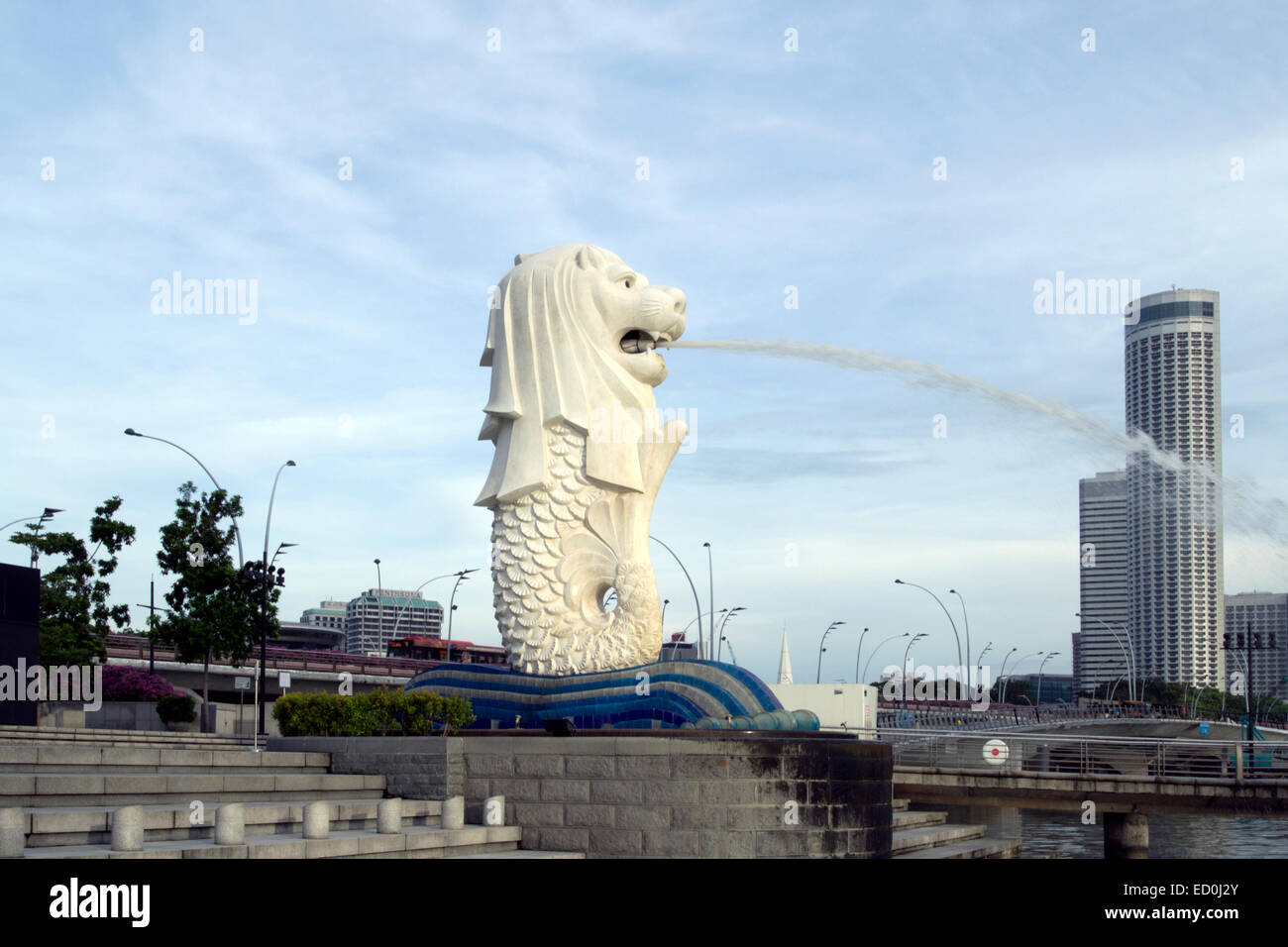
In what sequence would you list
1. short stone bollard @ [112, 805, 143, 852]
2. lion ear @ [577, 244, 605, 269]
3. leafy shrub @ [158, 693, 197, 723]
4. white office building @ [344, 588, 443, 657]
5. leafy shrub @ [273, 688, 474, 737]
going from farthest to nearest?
white office building @ [344, 588, 443, 657] → leafy shrub @ [158, 693, 197, 723] → lion ear @ [577, 244, 605, 269] → leafy shrub @ [273, 688, 474, 737] → short stone bollard @ [112, 805, 143, 852]

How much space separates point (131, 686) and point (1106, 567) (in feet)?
349

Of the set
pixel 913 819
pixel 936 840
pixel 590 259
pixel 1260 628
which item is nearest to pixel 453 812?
pixel 936 840

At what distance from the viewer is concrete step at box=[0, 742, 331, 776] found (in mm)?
15672

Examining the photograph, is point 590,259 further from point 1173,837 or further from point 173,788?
point 1173,837

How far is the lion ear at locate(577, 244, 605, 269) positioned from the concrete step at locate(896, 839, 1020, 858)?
11532mm

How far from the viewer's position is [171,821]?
44.3 feet

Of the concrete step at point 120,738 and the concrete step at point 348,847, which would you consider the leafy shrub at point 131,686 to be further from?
the concrete step at point 348,847

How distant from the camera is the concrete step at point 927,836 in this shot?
2092 cm

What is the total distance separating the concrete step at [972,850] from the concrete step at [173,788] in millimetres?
8734

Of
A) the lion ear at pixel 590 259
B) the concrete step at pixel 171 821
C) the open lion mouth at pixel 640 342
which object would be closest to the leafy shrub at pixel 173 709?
the open lion mouth at pixel 640 342

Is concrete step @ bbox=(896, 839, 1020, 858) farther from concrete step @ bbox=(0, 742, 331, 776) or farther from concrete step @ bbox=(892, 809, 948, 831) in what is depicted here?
concrete step @ bbox=(0, 742, 331, 776)

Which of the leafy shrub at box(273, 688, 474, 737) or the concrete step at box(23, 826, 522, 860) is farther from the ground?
the leafy shrub at box(273, 688, 474, 737)

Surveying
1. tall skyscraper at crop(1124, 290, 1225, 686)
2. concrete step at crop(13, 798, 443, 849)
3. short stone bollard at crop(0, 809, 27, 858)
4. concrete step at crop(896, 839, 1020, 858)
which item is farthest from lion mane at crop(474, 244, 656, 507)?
tall skyscraper at crop(1124, 290, 1225, 686)
